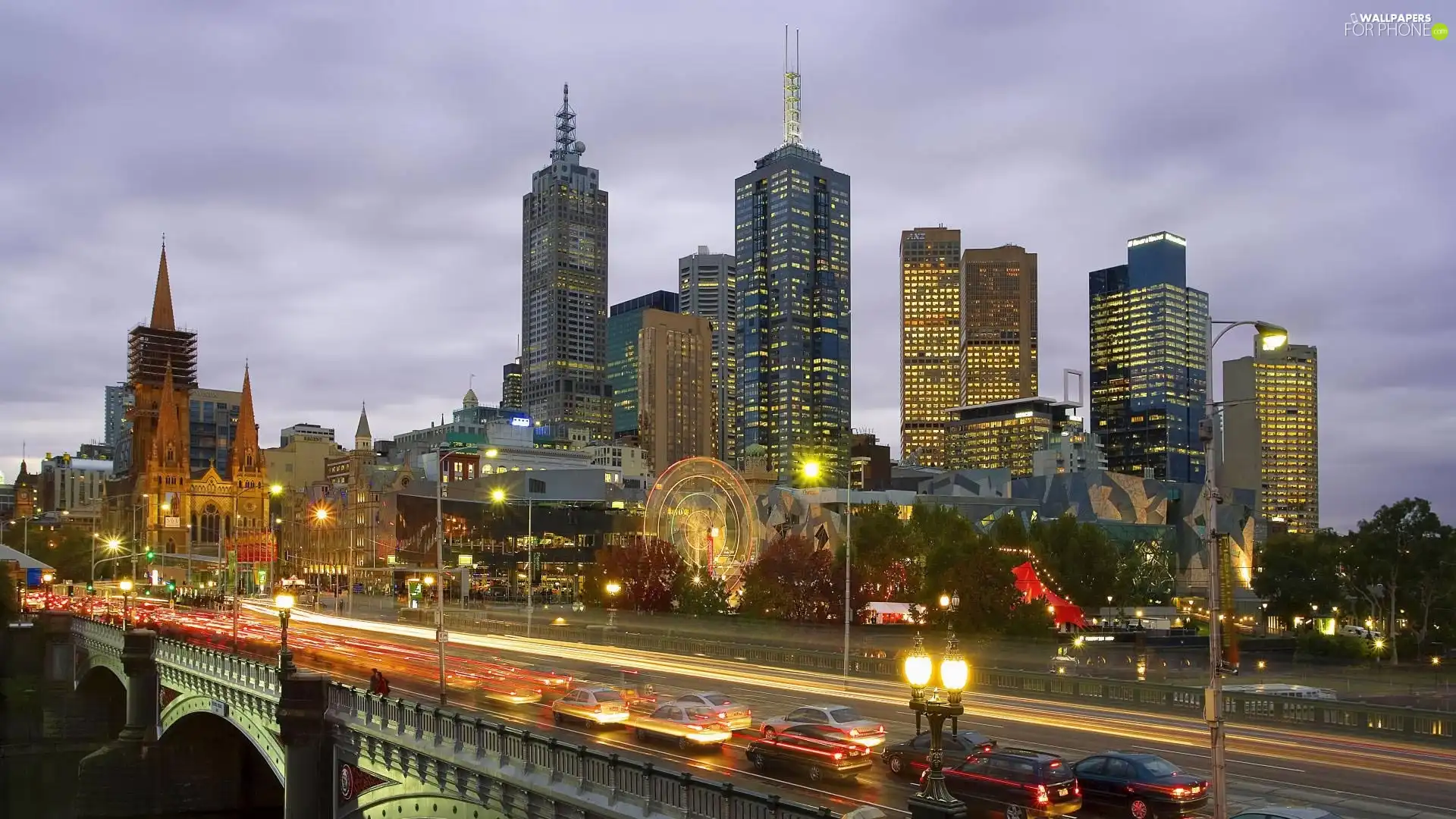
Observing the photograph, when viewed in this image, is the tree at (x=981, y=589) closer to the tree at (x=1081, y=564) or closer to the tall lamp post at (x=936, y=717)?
the tree at (x=1081, y=564)

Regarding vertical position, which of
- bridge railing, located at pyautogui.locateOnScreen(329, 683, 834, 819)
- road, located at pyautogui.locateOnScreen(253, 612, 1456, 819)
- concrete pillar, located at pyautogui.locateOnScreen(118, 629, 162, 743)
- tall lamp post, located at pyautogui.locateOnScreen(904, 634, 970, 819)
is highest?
tall lamp post, located at pyautogui.locateOnScreen(904, 634, 970, 819)

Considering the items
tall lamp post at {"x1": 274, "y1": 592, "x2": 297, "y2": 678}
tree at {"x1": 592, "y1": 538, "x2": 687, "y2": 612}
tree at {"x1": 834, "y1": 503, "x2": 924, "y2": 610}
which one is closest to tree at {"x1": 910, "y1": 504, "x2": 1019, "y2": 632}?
tree at {"x1": 834, "y1": 503, "x2": 924, "y2": 610}

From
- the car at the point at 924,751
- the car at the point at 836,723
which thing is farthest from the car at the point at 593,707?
the car at the point at 924,751

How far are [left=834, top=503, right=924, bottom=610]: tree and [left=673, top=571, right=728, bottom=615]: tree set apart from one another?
9.21 metres

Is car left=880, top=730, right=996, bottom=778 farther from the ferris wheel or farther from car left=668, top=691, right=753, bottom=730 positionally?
the ferris wheel

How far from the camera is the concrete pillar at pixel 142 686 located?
198 ft

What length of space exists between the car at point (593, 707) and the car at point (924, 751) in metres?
10.9

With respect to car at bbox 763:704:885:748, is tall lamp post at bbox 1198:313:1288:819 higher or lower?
higher

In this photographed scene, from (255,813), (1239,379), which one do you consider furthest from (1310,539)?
(255,813)

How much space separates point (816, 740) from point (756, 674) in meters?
25.4

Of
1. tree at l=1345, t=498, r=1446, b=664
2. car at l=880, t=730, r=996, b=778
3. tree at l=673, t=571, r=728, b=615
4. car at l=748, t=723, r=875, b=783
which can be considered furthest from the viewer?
tree at l=673, t=571, r=728, b=615

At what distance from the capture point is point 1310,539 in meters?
105

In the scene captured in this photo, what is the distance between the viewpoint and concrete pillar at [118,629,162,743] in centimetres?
6034

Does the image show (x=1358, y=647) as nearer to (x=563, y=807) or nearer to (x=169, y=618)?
(x=563, y=807)
